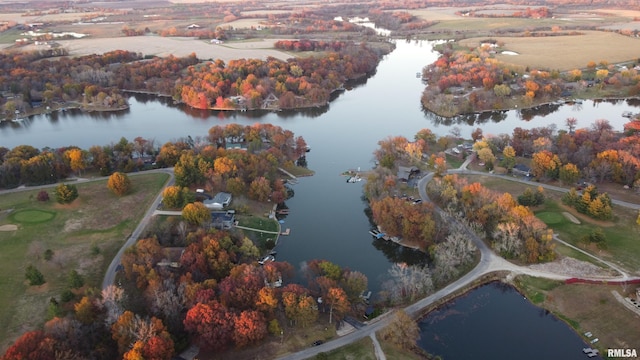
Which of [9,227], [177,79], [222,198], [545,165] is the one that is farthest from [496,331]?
[177,79]

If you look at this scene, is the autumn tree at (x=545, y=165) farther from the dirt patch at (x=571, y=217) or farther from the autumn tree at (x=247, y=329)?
the autumn tree at (x=247, y=329)

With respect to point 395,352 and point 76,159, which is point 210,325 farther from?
point 76,159

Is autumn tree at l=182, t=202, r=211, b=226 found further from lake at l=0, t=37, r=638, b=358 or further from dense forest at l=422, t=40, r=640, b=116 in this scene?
dense forest at l=422, t=40, r=640, b=116

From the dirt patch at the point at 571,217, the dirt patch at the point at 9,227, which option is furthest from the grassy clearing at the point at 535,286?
the dirt patch at the point at 9,227

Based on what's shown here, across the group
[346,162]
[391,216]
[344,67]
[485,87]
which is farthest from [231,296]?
[344,67]

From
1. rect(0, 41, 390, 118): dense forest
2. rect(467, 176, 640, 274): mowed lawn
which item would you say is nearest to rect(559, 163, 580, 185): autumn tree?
rect(467, 176, 640, 274): mowed lawn
